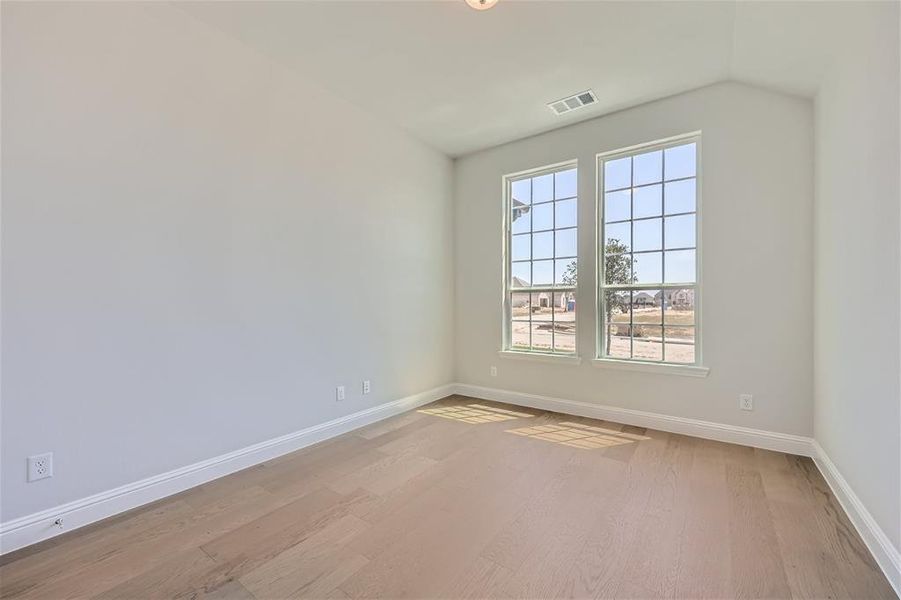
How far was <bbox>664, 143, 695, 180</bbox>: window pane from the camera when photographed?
3.21 meters

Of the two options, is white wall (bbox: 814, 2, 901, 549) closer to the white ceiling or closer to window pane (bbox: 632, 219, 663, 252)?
the white ceiling

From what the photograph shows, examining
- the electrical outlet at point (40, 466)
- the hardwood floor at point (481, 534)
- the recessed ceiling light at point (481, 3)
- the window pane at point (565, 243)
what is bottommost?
the hardwood floor at point (481, 534)

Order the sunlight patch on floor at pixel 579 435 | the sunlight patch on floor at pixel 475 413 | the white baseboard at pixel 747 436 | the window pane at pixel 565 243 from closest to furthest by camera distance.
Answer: the white baseboard at pixel 747 436, the sunlight patch on floor at pixel 579 435, the sunlight patch on floor at pixel 475 413, the window pane at pixel 565 243

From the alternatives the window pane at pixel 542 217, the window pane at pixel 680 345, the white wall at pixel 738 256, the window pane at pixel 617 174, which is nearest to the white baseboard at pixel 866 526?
the white wall at pixel 738 256

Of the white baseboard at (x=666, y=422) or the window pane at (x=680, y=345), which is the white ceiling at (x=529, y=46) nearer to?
the window pane at (x=680, y=345)

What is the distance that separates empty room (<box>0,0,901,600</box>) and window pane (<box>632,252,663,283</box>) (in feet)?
0.09

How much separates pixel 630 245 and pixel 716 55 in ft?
4.86

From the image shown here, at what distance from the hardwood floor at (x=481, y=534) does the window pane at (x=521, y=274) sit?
6.26 feet

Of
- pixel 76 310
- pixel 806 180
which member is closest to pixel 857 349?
pixel 806 180

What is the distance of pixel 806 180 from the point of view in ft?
8.84

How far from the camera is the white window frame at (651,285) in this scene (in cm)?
312

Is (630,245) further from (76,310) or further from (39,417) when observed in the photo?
(39,417)

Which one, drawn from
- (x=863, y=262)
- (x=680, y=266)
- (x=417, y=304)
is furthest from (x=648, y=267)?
(x=417, y=304)

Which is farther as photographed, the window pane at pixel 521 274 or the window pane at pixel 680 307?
the window pane at pixel 521 274
